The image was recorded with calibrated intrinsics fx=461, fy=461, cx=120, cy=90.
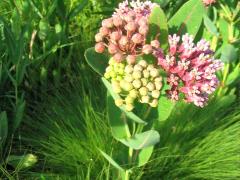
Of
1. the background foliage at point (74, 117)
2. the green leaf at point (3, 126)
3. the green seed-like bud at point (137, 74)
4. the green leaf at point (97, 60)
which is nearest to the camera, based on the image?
the green seed-like bud at point (137, 74)

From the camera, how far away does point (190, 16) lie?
115 cm

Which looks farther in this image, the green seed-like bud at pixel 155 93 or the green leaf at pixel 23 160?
the green leaf at pixel 23 160

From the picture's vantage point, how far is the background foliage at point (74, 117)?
1.67m

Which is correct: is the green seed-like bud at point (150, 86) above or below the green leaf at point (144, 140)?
above

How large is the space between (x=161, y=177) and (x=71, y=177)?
1.09ft

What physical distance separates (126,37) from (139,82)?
11 cm

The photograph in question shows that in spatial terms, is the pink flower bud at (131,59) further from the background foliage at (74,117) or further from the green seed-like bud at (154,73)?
the background foliage at (74,117)

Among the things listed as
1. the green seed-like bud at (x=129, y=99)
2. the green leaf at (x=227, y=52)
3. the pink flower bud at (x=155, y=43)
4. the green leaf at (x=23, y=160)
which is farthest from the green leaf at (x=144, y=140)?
the green leaf at (x=227, y=52)

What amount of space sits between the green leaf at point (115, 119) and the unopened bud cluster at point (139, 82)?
17 centimetres

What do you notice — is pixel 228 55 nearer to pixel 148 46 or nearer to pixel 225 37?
pixel 225 37

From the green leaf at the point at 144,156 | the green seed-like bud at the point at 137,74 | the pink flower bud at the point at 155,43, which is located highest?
the pink flower bud at the point at 155,43

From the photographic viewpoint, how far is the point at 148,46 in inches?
39.7

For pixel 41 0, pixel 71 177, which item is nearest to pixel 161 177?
pixel 71 177

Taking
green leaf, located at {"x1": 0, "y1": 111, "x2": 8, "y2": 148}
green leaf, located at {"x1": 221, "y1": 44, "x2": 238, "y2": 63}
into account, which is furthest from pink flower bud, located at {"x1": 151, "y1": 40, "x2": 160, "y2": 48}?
green leaf, located at {"x1": 221, "y1": 44, "x2": 238, "y2": 63}
